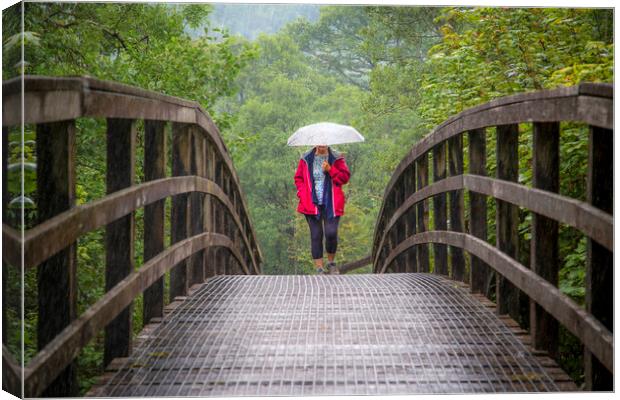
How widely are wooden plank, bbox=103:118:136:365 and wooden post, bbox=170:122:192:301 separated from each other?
3.79 ft

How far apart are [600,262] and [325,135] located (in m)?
5.60

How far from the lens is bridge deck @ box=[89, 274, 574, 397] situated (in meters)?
3.73

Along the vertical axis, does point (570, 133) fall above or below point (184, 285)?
above

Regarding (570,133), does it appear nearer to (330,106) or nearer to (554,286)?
(554,286)

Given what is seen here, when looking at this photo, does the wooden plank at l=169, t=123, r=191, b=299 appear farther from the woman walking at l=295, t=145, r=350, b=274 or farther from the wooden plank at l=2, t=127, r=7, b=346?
the woman walking at l=295, t=145, r=350, b=274

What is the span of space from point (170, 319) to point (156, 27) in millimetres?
4234

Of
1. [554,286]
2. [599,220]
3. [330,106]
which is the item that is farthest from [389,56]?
[330,106]

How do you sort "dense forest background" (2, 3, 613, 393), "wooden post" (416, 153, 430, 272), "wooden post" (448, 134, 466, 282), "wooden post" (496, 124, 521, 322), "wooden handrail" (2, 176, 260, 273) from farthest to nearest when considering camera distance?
"wooden post" (416, 153, 430, 272) → "wooden post" (448, 134, 466, 282) → "wooden post" (496, 124, 521, 322) → "dense forest background" (2, 3, 613, 393) → "wooden handrail" (2, 176, 260, 273)

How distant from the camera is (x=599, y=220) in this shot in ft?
10.8

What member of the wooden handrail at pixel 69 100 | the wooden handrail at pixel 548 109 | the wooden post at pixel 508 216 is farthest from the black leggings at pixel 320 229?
the wooden handrail at pixel 69 100

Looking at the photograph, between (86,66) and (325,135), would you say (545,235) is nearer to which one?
(86,66)

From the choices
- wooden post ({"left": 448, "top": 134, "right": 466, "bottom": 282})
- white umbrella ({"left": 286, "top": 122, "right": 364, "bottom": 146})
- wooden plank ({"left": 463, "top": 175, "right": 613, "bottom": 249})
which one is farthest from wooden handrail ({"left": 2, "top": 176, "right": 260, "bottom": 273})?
white umbrella ({"left": 286, "top": 122, "right": 364, "bottom": 146})

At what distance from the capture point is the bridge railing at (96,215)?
3.16 meters

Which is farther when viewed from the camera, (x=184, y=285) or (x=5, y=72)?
(x=184, y=285)
